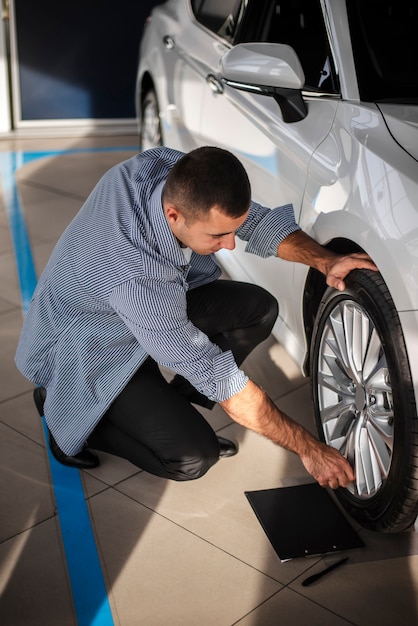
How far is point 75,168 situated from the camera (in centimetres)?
609

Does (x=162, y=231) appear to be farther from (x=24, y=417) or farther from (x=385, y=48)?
(x=24, y=417)

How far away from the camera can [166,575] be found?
7.22 ft

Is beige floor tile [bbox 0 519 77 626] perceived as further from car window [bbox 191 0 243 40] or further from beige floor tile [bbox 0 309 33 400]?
car window [bbox 191 0 243 40]

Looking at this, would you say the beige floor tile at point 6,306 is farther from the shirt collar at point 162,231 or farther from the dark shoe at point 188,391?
the shirt collar at point 162,231

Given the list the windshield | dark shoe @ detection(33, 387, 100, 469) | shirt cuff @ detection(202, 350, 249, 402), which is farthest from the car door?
dark shoe @ detection(33, 387, 100, 469)

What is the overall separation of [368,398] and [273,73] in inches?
41.4

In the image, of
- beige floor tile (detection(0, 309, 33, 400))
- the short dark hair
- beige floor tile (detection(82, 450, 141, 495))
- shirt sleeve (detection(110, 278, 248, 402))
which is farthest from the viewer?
beige floor tile (detection(0, 309, 33, 400))

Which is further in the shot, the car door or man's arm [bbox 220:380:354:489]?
the car door

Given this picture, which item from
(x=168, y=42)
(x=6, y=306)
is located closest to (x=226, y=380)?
(x=6, y=306)

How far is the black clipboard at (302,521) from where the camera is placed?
2344 mm

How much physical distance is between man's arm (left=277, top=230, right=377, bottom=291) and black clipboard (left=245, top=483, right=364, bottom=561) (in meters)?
0.71

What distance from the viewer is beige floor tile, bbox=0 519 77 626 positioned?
204cm

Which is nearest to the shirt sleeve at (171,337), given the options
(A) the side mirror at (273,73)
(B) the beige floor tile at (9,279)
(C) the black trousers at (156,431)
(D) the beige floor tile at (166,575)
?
(C) the black trousers at (156,431)

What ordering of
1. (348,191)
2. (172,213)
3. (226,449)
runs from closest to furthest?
(172,213) < (348,191) < (226,449)
